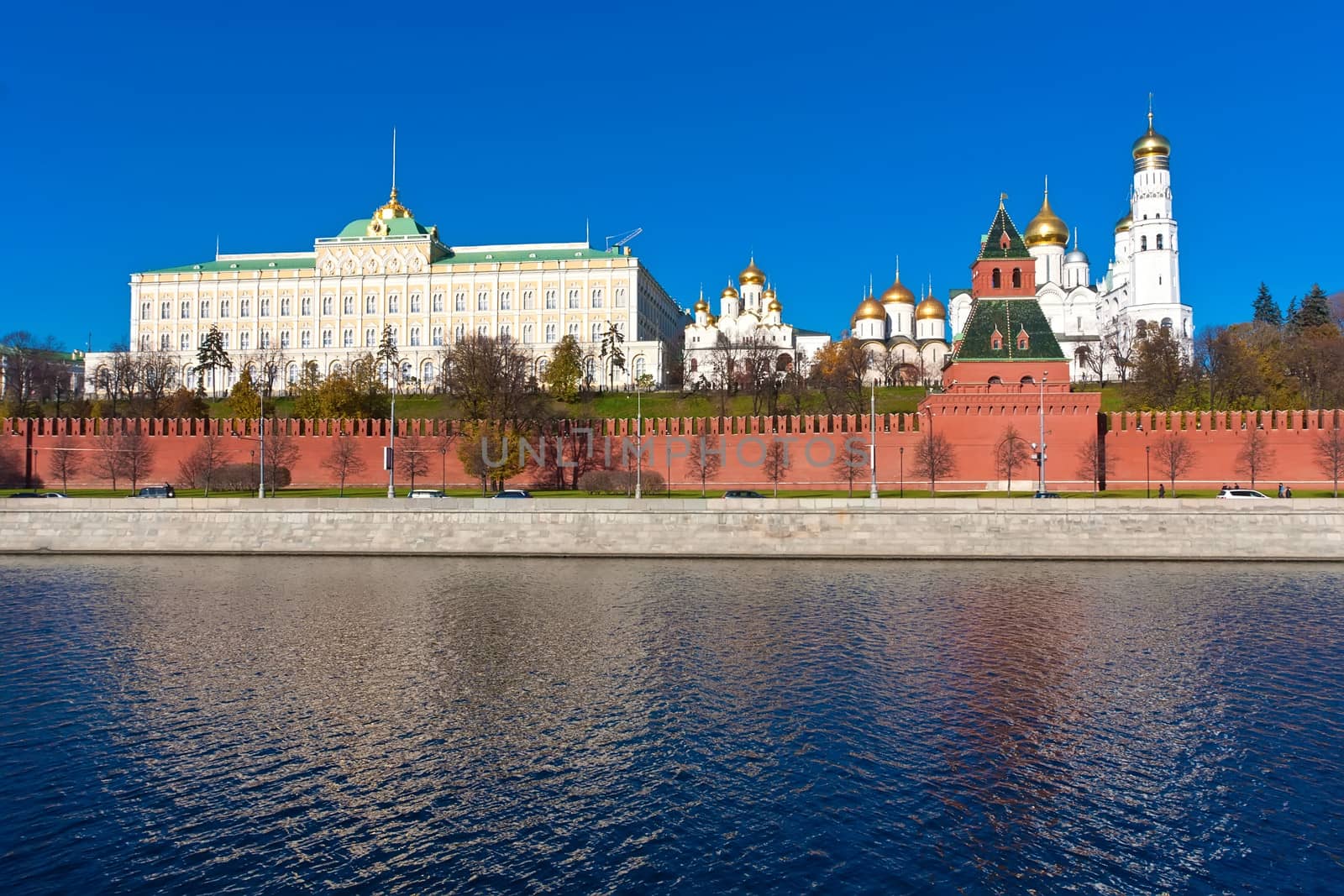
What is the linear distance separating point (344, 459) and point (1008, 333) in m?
27.5

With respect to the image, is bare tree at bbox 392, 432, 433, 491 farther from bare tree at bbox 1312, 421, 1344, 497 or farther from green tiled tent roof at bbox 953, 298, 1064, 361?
bare tree at bbox 1312, 421, 1344, 497

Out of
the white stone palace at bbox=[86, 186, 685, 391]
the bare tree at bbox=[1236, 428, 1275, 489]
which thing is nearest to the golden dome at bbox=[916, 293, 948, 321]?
the white stone palace at bbox=[86, 186, 685, 391]

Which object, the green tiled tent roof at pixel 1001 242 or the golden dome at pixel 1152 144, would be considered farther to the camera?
the golden dome at pixel 1152 144

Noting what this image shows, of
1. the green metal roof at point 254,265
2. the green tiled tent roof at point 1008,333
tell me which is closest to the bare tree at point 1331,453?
the green tiled tent roof at point 1008,333

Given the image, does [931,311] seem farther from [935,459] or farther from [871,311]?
[935,459]

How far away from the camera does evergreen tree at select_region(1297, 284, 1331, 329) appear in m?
74.4

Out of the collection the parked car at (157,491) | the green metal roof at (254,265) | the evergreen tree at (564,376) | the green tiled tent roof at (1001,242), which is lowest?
the parked car at (157,491)

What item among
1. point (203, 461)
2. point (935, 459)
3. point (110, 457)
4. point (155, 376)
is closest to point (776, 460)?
point (935, 459)

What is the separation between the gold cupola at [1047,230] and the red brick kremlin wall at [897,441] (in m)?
36.3

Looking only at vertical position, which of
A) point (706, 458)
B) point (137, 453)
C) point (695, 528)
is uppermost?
point (137, 453)

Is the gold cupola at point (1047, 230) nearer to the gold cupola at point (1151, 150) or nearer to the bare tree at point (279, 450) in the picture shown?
the gold cupola at point (1151, 150)

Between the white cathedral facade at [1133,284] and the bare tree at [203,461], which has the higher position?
the white cathedral facade at [1133,284]

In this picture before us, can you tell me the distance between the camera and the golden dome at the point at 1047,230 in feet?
245

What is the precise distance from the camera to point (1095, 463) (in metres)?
38.5
